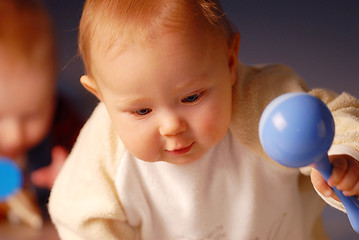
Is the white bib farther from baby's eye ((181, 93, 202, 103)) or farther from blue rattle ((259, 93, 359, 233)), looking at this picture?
blue rattle ((259, 93, 359, 233))

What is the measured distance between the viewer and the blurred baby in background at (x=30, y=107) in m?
0.88

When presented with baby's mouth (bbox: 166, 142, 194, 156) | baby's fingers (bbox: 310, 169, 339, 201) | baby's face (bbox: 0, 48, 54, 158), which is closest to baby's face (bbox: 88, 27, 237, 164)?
baby's mouth (bbox: 166, 142, 194, 156)

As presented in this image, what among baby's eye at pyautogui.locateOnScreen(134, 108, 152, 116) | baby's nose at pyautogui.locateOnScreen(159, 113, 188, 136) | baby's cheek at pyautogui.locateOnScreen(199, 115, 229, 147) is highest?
baby's eye at pyautogui.locateOnScreen(134, 108, 152, 116)

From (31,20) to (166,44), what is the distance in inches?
20.9

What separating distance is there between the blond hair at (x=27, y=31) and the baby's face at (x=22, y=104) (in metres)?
0.02

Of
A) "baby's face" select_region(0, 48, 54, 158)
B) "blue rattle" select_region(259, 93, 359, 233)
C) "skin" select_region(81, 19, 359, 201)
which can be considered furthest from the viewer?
"baby's face" select_region(0, 48, 54, 158)

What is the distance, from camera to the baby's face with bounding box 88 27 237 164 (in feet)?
1.46

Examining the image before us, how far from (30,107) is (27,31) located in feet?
0.42

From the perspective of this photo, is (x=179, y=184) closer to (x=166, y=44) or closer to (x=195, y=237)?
(x=195, y=237)

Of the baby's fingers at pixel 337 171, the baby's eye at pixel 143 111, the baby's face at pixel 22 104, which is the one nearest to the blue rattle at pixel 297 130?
the baby's fingers at pixel 337 171

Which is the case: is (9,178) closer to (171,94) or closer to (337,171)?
(171,94)

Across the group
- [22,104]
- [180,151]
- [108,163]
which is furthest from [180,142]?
[22,104]

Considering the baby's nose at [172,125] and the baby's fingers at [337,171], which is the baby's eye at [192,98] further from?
the baby's fingers at [337,171]

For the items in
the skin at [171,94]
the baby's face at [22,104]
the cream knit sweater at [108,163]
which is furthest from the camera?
the baby's face at [22,104]
